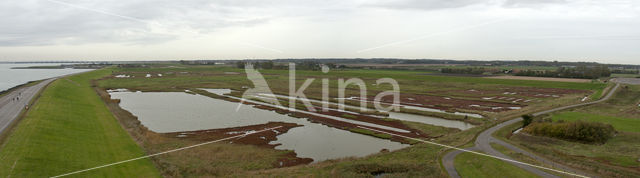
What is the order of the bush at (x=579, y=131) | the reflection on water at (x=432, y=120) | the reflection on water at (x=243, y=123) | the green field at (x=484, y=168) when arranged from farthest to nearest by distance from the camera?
the reflection on water at (x=432, y=120) < the reflection on water at (x=243, y=123) < the bush at (x=579, y=131) < the green field at (x=484, y=168)

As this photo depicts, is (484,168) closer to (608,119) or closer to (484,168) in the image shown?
(484,168)

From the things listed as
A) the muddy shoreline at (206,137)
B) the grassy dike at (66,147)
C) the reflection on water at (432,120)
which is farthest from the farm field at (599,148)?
the grassy dike at (66,147)

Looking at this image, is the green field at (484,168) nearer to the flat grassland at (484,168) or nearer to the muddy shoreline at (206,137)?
the flat grassland at (484,168)

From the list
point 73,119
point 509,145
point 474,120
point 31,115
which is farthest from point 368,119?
point 31,115

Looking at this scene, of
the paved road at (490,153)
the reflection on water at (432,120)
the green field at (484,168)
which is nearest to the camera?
the green field at (484,168)

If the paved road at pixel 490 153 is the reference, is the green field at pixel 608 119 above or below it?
above

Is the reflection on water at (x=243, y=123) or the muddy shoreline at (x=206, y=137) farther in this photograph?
the reflection on water at (x=243, y=123)

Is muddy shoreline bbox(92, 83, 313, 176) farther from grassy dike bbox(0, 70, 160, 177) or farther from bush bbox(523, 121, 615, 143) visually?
bush bbox(523, 121, 615, 143)
